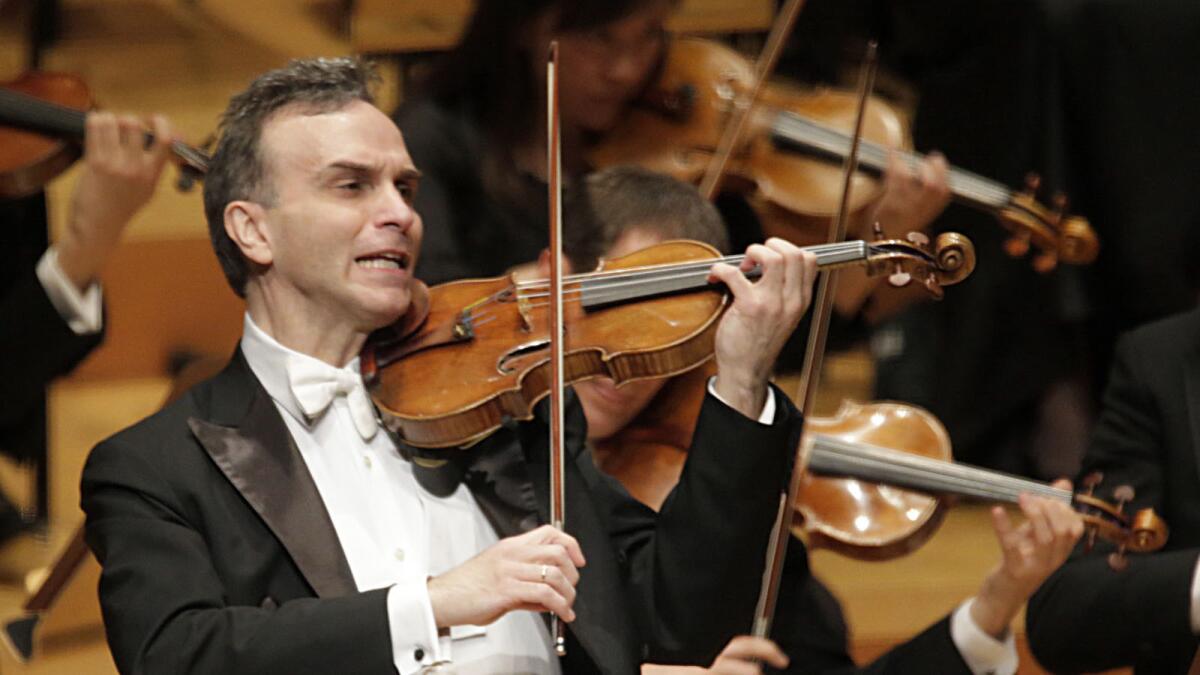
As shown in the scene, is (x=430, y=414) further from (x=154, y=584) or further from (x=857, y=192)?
(x=857, y=192)

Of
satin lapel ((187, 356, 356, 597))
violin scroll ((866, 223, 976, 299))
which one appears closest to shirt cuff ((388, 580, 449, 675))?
satin lapel ((187, 356, 356, 597))

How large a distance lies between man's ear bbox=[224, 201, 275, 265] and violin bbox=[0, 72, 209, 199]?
0.54m

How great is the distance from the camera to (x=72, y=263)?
277cm

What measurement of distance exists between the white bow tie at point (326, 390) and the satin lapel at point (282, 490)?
0.15ft

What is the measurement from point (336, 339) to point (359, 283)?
89 millimetres

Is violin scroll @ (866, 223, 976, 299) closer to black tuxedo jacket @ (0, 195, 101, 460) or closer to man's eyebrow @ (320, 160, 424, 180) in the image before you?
man's eyebrow @ (320, 160, 424, 180)

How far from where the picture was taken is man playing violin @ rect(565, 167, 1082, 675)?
7.43ft

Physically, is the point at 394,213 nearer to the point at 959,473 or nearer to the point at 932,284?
the point at 932,284

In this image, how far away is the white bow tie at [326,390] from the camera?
80.7 inches

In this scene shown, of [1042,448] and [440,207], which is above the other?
[440,207]

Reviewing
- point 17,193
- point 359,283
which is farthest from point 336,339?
point 17,193

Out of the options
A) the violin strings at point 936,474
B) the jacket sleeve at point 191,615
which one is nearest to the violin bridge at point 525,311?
the jacket sleeve at point 191,615

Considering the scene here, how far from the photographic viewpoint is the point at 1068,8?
3523 mm

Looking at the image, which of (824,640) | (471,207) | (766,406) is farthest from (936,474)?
(471,207)
